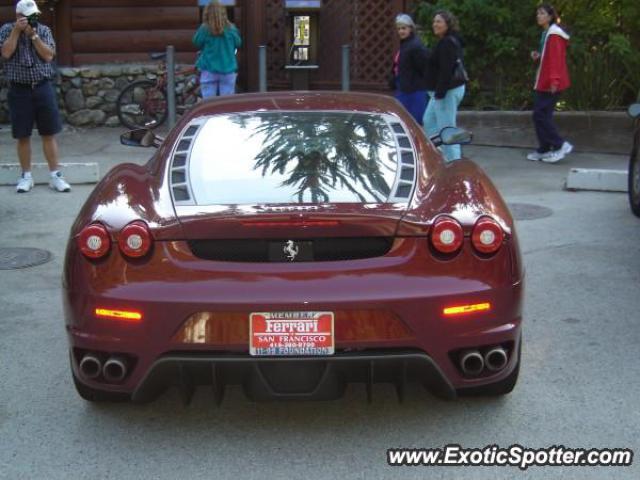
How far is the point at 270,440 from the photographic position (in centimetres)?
379

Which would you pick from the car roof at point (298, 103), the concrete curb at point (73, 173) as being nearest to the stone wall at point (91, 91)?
the concrete curb at point (73, 173)

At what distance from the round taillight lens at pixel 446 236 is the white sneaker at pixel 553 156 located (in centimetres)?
792

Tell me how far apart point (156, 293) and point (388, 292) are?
2.81 feet

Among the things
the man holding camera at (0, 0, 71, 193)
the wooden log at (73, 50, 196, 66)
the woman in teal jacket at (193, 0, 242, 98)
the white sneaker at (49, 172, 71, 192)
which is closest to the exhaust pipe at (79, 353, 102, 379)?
the man holding camera at (0, 0, 71, 193)

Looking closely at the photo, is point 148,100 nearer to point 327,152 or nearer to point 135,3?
point 135,3

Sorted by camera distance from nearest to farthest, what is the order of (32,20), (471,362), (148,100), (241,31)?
(471,362) → (32,20) → (148,100) → (241,31)

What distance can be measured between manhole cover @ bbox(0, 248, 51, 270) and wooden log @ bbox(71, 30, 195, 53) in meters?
7.64

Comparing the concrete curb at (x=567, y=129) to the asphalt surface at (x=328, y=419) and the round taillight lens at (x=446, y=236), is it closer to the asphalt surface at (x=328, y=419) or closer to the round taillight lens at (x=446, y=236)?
the asphalt surface at (x=328, y=419)

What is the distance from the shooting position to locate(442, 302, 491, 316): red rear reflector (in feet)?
11.6

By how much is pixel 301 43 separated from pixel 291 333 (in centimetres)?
1111

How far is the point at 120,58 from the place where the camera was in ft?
46.7

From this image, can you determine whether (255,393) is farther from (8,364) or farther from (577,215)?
(577,215)

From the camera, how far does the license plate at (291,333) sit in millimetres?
3479

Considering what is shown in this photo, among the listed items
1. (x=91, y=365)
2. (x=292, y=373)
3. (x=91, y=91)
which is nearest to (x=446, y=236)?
(x=292, y=373)
